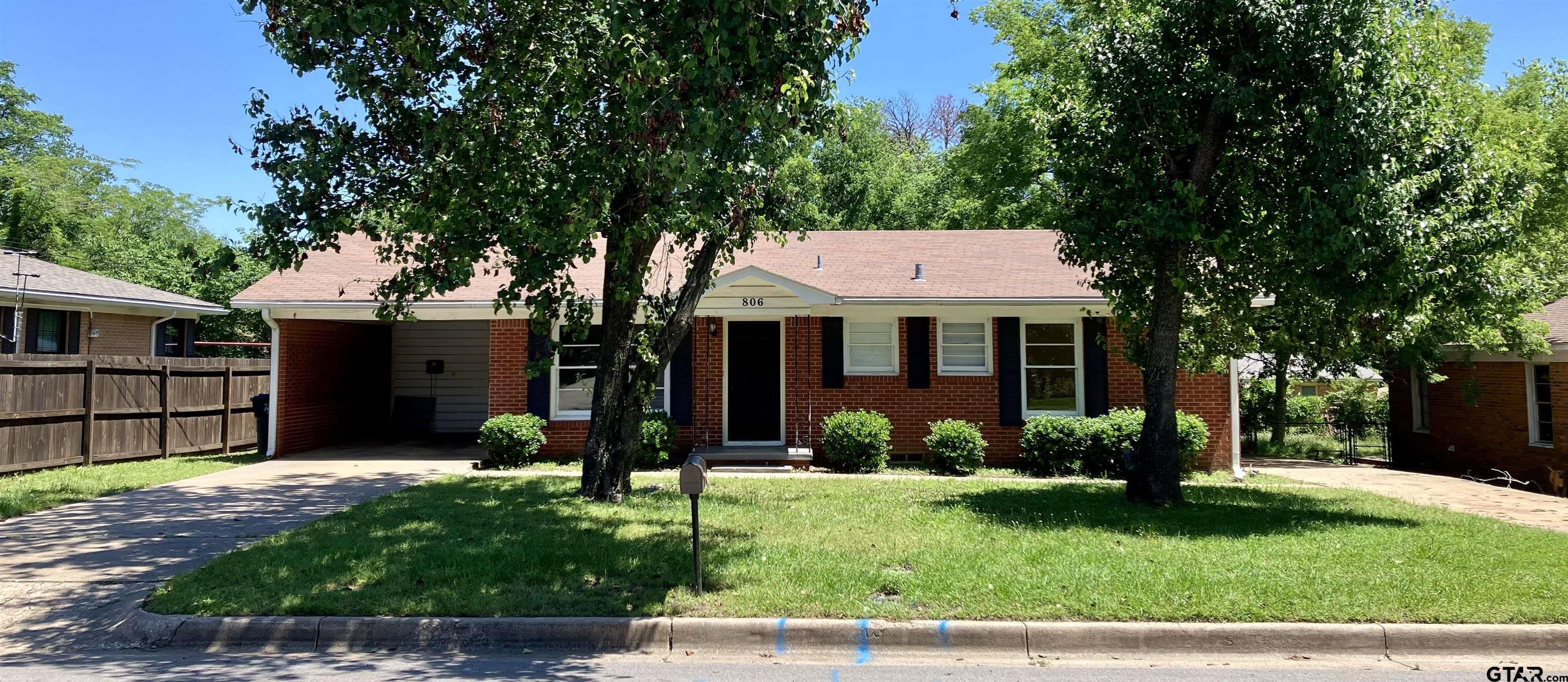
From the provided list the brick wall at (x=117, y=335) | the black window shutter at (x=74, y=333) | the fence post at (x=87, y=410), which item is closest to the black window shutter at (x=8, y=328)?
the black window shutter at (x=74, y=333)

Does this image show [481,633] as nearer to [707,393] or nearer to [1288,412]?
[707,393]

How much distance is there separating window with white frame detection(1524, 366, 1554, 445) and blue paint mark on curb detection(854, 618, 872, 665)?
49.6 ft

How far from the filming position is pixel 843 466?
544 inches

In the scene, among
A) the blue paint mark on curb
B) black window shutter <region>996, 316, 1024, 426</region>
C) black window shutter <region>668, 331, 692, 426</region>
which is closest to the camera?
the blue paint mark on curb

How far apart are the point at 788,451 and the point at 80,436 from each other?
34.3ft

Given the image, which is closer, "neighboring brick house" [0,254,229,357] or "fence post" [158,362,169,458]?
"fence post" [158,362,169,458]

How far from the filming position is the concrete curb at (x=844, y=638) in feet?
18.6

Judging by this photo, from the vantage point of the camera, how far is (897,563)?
7.21 metres

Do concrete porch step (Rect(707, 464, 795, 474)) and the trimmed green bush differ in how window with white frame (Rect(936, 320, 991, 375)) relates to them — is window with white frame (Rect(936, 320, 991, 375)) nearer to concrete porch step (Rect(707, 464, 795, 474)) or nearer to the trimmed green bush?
the trimmed green bush

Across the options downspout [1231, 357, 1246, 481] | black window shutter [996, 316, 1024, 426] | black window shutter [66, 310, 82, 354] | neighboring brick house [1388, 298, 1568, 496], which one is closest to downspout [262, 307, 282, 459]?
black window shutter [66, 310, 82, 354]

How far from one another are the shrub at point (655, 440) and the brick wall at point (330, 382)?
6.33 m

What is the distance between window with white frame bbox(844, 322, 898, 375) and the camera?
1482 centimetres

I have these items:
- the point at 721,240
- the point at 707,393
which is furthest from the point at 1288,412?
the point at 721,240

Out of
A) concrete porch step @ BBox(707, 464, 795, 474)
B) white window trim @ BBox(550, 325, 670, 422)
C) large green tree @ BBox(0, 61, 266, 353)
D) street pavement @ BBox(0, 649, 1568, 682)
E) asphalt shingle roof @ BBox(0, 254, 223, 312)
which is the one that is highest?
large green tree @ BBox(0, 61, 266, 353)
